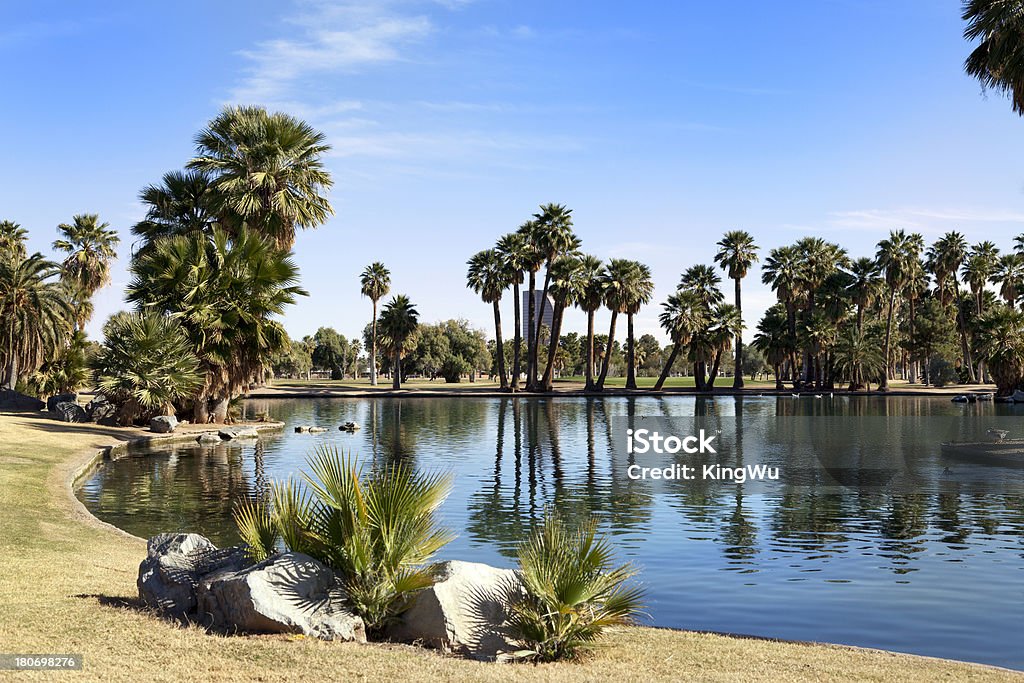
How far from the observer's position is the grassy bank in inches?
283

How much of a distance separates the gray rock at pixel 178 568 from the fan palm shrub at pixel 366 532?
0.38m

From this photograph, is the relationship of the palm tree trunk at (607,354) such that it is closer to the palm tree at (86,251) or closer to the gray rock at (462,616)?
the palm tree at (86,251)

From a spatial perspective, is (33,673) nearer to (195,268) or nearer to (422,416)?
(195,268)

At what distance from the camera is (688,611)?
39.1 ft

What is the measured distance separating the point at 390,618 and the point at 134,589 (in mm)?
3297

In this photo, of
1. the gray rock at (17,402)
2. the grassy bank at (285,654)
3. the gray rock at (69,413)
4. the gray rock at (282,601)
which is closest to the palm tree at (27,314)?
the gray rock at (17,402)

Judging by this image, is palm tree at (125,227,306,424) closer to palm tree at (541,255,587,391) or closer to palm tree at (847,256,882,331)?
palm tree at (541,255,587,391)

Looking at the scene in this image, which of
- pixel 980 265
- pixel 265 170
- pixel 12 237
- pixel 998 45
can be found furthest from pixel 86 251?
pixel 980 265

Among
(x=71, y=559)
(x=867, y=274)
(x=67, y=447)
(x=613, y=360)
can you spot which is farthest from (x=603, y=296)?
(x=613, y=360)

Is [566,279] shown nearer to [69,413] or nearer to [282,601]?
[69,413]

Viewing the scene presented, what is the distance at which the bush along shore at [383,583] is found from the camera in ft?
28.1

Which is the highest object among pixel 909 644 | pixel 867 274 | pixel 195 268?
pixel 867 274

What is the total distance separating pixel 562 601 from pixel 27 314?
49.7 metres

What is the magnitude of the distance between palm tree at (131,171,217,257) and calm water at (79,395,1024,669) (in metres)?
12.9
